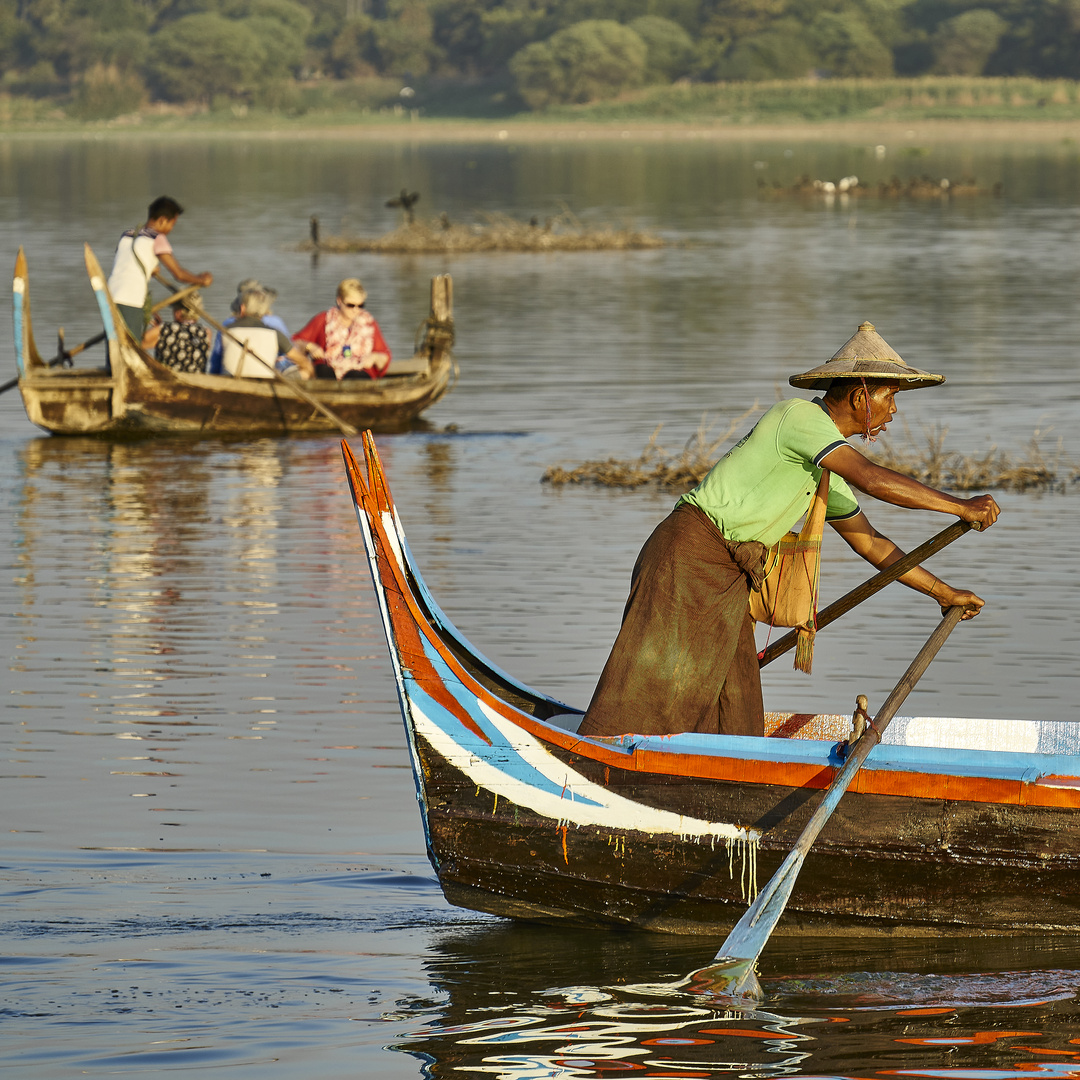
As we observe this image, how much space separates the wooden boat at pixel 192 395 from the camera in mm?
16125

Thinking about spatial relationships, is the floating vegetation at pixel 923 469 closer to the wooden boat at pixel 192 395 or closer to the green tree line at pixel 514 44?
the wooden boat at pixel 192 395

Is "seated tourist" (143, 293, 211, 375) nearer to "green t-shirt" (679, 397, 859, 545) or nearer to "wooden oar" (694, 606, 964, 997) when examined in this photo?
"green t-shirt" (679, 397, 859, 545)

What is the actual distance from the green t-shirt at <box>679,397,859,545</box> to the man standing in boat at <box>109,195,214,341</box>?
9761 millimetres

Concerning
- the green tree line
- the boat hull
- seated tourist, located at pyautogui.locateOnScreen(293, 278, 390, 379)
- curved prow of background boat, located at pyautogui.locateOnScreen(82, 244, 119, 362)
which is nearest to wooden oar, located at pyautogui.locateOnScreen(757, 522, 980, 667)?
curved prow of background boat, located at pyautogui.locateOnScreen(82, 244, 119, 362)

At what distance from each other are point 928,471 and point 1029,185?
4454 centimetres

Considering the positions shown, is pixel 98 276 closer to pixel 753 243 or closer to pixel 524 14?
pixel 753 243

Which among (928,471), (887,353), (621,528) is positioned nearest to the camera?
(887,353)

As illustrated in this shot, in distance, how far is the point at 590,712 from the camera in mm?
6523

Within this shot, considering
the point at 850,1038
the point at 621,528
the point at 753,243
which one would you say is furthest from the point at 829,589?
the point at 753,243

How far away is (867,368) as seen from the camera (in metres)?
6.33

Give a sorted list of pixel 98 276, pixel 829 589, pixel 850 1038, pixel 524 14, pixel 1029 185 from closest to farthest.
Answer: pixel 850 1038 < pixel 829 589 < pixel 98 276 < pixel 1029 185 < pixel 524 14

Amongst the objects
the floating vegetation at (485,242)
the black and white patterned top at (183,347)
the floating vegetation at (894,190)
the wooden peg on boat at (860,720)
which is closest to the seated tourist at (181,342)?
the black and white patterned top at (183,347)

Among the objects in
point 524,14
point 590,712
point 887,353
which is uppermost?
point 524,14

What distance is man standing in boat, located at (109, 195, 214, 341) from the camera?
51.5 ft
